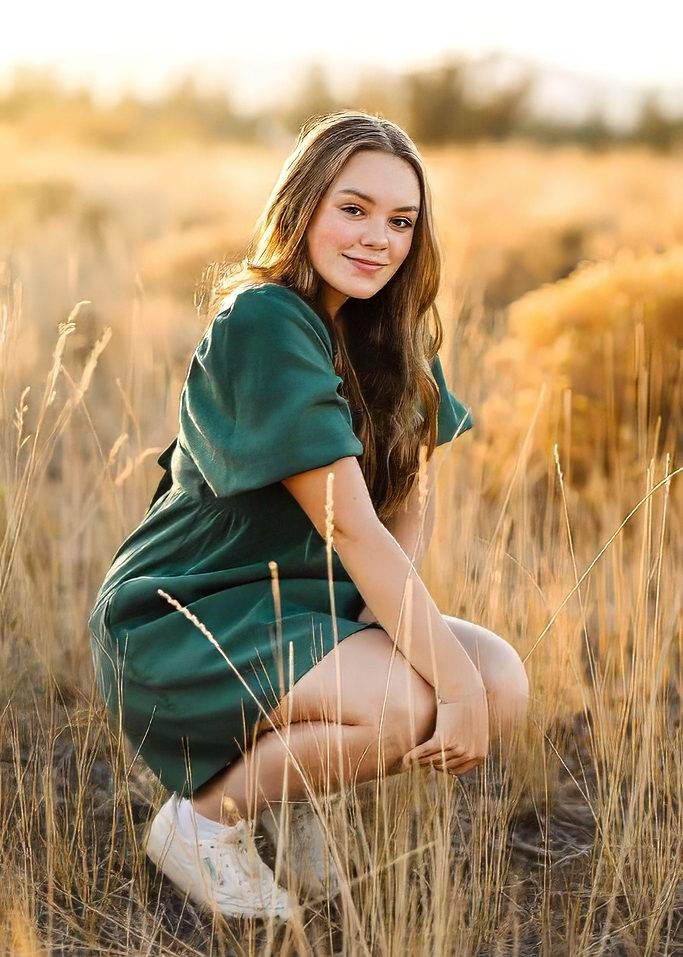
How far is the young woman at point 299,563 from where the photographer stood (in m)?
1.48

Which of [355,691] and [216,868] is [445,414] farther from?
[216,868]

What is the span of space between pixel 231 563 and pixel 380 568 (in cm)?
23

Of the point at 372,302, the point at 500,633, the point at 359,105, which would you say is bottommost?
the point at 500,633

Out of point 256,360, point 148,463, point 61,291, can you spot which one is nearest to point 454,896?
point 256,360

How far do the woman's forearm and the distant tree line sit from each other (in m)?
10.4

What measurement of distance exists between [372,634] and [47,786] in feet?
1.56

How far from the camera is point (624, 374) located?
3256 millimetres

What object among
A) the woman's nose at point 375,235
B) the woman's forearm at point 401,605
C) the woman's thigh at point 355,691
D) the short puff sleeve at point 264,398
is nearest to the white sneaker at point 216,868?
the woman's thigh at point 355,691

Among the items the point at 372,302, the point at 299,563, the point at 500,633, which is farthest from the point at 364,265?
the point at 500,633

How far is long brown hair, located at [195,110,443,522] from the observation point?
1625 millimetres

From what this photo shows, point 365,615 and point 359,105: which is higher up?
point 359,105

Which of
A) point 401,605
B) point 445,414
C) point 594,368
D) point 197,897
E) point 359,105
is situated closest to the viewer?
point 401,605

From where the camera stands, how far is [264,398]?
4.83 ft

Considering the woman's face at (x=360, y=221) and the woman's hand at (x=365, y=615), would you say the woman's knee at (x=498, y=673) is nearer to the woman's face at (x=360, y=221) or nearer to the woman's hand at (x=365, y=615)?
the woman's hand at (x=365, y=615)
